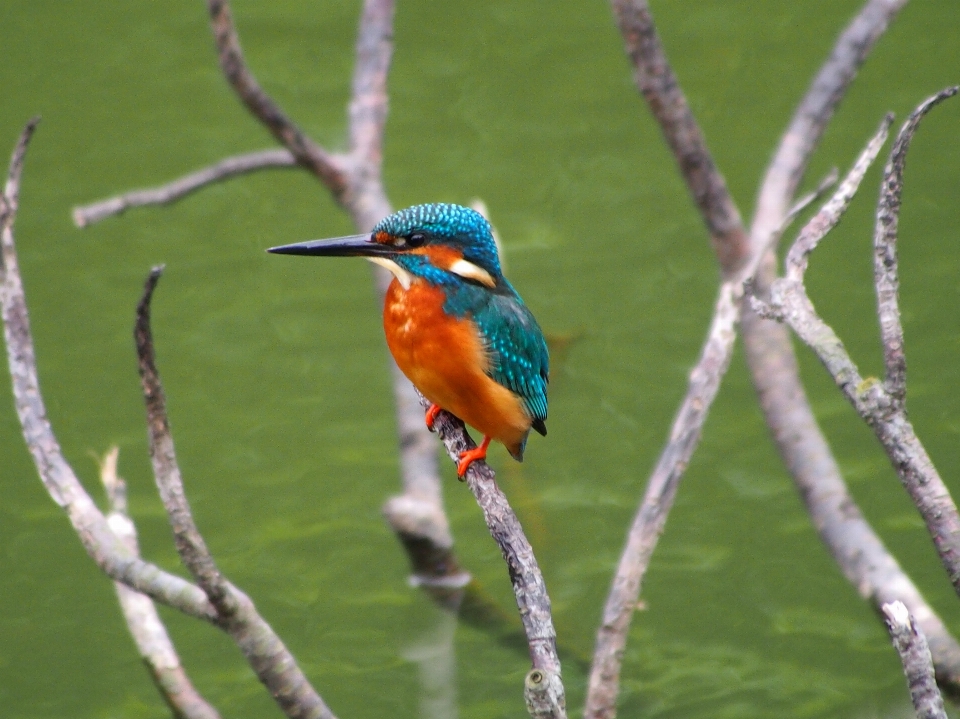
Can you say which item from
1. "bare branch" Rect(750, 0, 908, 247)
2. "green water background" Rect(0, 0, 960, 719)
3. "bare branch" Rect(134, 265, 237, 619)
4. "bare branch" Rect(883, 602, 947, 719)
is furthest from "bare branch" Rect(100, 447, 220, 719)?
"bare branch" Rect(750, 0, 908, 247)

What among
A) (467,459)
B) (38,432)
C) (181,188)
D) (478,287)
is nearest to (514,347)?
(478,287)

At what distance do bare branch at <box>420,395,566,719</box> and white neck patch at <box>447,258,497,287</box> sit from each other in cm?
38

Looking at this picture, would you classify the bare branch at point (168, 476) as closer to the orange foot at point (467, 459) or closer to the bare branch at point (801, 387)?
the orange foot at point (467, 459)

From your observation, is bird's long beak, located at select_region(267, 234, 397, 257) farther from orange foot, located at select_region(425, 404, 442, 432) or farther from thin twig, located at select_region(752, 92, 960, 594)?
thin twig, located at select_region(752, 92, 960, 594)

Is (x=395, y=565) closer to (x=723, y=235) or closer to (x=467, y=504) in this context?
(x=467, y=504)

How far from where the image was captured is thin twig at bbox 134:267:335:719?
1738 millimetres

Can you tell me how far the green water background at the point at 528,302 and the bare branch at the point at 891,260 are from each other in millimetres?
2195

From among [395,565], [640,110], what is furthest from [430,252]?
[640,110]

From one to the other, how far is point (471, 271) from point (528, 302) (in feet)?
8.53

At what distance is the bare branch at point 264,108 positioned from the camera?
329 centimetres

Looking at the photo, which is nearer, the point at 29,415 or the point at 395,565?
the point at 29,415

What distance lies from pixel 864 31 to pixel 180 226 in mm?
3056

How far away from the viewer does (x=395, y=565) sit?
428cm

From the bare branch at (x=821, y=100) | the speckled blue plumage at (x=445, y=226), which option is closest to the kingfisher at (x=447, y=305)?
the speckled blue plumage at (x=445, y=226)
